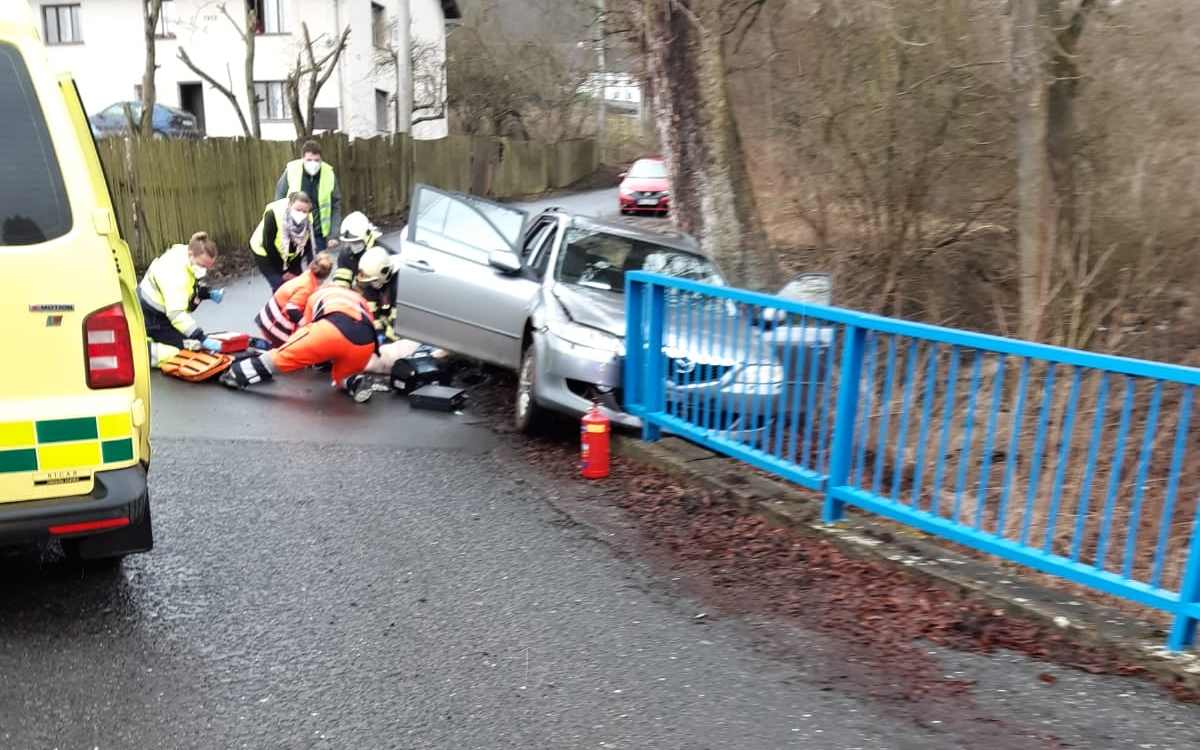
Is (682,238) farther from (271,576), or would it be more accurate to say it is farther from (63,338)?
(63,338)

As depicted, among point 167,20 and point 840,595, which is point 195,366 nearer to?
point 840,595

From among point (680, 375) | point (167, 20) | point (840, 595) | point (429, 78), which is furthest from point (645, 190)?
point (840, 595)

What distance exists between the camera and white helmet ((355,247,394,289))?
9695 mm

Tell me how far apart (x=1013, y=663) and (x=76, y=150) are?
4.08 metres

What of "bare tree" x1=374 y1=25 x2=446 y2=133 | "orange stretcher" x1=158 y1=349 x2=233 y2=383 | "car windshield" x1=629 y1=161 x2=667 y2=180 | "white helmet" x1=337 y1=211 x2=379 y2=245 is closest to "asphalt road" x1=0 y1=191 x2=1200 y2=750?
"orange stretcher" x1=158 y1=349 x2=233 y2=383

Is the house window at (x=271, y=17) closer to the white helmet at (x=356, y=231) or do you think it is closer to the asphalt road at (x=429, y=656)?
the white helmet at (x=356, y=231)

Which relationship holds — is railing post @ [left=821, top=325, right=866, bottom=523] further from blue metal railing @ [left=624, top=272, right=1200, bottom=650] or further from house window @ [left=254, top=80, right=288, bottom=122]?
house window @ [left=254, top=80, right=288, bottom=122]

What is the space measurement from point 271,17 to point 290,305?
25551mm

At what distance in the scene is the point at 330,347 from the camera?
27.9 feet

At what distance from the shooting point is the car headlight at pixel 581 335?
23.5 ft

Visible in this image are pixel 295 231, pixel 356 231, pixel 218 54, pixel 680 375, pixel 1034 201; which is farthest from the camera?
pixel 218 54

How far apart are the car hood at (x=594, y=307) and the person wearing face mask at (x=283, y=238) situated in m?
4.65

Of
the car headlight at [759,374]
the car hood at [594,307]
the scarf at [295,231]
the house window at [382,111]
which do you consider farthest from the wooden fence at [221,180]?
the house window at [382,111]

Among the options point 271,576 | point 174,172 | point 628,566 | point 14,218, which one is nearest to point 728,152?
point 628,566
